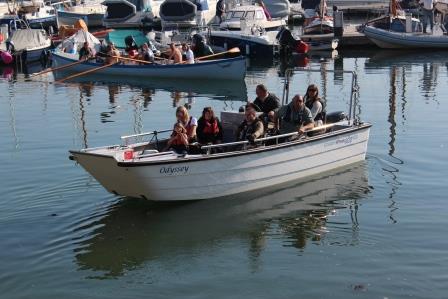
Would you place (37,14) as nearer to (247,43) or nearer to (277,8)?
(277,8)

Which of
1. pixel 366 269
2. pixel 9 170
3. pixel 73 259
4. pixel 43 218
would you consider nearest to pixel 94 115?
pixel 9 170

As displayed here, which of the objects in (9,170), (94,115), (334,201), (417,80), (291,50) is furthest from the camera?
(291,50)

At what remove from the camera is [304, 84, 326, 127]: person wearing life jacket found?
1705cm

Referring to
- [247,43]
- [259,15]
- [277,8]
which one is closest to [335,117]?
[247,43]

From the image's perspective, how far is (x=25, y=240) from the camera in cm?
1352

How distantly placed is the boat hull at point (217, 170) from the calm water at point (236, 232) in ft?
1.07

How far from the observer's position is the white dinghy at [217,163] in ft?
46.9

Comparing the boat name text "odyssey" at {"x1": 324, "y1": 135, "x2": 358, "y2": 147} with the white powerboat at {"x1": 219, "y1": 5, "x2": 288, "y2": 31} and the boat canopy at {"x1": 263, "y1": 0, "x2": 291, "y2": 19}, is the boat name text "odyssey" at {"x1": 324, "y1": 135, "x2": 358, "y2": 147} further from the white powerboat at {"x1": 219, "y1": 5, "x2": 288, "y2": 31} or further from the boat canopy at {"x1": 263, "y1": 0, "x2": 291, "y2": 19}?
the boat canopy at {"x1": 263, "y1": 0, "x2": 291, "y2": 19}

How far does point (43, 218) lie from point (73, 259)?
7.40 feet

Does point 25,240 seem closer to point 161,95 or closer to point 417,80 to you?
point 161,95

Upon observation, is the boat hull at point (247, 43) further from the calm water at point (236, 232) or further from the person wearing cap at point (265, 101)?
the person wearing cap at point (265, 101)

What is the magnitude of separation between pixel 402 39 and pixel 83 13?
3352 cm

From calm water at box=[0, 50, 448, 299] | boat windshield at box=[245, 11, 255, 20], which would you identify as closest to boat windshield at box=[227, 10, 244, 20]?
boat windshield at box=[245, 11, 255, 20]

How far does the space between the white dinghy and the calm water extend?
0.35 m
